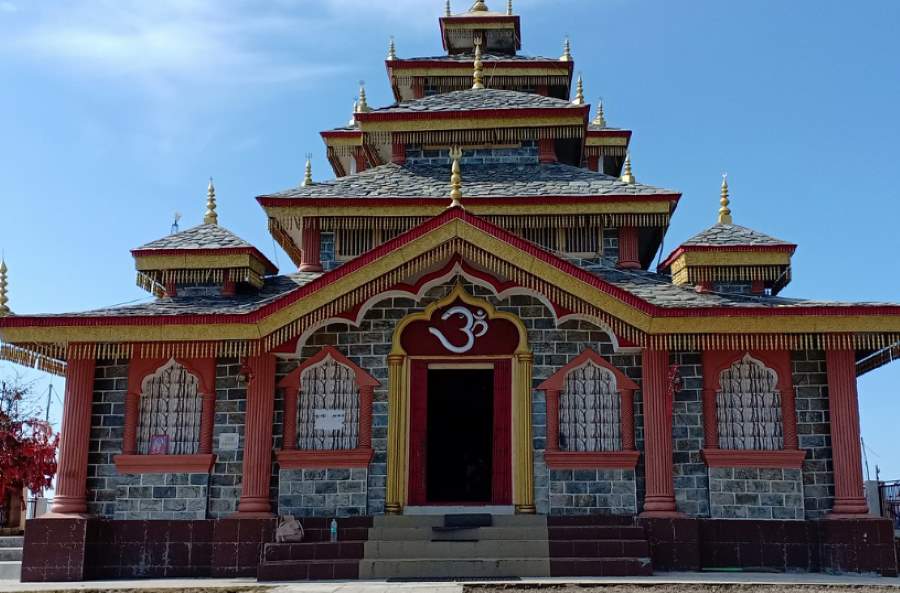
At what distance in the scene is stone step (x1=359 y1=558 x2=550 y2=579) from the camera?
46.4ft

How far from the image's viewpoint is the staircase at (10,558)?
16609 millimetres

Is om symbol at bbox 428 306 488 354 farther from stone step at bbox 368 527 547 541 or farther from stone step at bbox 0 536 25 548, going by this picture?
stone step at bbox 0 536 25 548

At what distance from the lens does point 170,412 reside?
659 inches

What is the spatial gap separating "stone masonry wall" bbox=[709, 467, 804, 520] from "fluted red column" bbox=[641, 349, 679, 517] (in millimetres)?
768

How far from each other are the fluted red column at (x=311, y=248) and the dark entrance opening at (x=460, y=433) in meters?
3.04

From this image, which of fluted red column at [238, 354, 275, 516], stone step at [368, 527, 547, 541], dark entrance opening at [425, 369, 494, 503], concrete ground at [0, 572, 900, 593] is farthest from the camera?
dark entrance opening at [425, 369, 494, 503]

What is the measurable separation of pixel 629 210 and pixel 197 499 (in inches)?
356

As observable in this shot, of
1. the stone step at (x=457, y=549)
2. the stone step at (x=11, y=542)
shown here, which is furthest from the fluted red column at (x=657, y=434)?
the stone step at (x=11, y=542)

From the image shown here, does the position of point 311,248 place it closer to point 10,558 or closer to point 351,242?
point 351,242

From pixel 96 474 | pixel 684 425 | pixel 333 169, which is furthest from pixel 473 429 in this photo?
pixel 333 169

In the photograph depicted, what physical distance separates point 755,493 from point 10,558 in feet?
42.7

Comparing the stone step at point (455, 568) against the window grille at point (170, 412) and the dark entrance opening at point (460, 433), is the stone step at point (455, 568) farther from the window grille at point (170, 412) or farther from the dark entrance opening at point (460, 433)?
the window grille at point (170, 412)

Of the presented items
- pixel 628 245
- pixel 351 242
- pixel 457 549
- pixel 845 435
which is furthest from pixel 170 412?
pixel 845 435

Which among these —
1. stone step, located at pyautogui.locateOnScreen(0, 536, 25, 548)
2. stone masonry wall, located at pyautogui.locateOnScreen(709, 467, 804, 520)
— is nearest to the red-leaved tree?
stone step, located at pyautogui.locateOnScreen(0, 536, 25, 548)
